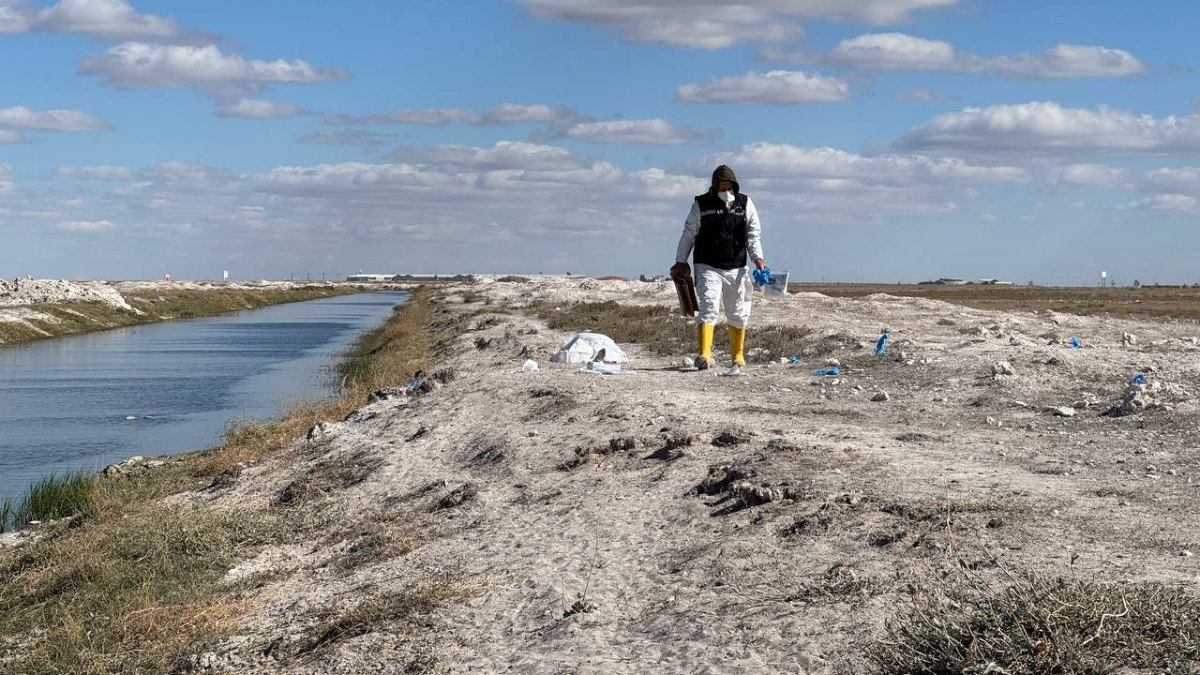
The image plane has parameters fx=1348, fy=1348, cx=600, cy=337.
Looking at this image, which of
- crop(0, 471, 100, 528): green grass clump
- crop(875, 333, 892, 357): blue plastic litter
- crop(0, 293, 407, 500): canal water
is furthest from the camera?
crop(0, 293, 407, 500): canal water

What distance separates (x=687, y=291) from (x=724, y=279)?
543 mm

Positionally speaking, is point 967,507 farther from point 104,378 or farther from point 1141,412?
point 104,378

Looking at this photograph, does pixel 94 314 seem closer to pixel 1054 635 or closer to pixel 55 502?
pixel 55 502

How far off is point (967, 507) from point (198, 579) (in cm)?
526

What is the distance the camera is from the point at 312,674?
22.3 feet

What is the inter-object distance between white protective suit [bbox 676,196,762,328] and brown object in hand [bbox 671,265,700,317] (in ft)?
0.72

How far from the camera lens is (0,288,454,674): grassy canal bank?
7797 millimetres

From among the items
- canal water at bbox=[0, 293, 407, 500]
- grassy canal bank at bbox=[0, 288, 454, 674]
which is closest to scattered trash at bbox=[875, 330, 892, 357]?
grassy canal bank at bbox=[0, 288, 454, 674]

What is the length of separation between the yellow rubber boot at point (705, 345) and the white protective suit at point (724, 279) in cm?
15

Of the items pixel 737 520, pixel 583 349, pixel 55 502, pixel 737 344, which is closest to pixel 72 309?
pixel 583 349

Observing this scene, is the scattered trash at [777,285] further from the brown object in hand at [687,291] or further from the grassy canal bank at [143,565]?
the grassy canal bank at [143,565]

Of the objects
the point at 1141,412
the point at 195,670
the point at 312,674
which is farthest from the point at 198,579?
the point at 1141,412

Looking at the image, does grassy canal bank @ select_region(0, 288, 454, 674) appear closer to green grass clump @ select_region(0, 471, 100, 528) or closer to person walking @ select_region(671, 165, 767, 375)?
green grass clump @ select_region(0, 471, 100, 528)

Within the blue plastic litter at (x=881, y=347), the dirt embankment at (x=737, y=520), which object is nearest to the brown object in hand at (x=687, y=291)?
the dirt embankment at (x=737, y=520)
